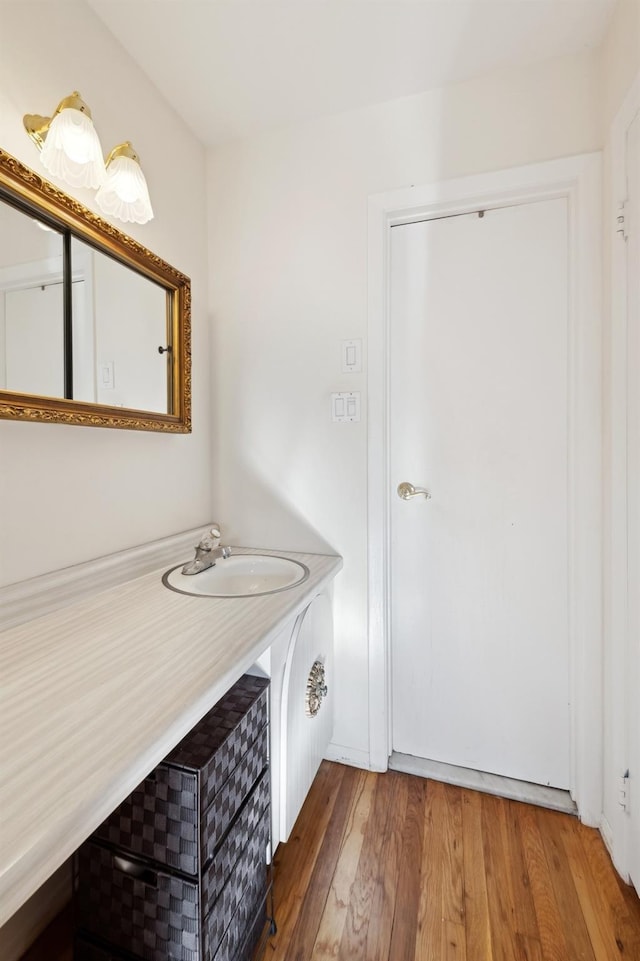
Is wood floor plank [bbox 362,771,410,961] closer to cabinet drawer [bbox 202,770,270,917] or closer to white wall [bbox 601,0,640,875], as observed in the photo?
cabinet drawer [bbox 202,770,270,917]

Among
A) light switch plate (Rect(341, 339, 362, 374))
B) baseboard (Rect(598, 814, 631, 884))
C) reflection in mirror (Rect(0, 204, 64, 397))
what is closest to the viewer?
reflection in mirror (Rect(0, 204, 64, 397))

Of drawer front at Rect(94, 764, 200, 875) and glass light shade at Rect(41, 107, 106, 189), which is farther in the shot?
glass light shade at Rect(41, 107, 106, 189)

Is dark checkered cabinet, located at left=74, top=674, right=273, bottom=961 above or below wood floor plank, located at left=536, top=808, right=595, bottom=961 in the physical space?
above

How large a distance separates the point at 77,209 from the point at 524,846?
Result: 2.08 m

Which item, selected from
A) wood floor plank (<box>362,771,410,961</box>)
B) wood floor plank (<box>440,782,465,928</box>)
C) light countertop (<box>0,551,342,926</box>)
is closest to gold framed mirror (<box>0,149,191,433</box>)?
light countertop (<box>0,551,342,926</box>)

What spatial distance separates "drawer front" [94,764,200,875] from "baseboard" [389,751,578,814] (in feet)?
3.16

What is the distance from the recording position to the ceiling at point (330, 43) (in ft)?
3.65

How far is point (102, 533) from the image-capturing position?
1140 millimetres

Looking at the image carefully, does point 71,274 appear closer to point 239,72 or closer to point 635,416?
point 239,72

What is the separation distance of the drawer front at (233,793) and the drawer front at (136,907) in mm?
75

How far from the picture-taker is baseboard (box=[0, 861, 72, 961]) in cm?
88

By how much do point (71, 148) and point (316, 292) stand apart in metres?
0.78

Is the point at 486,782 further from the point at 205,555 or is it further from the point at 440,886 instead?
the point at 205,555

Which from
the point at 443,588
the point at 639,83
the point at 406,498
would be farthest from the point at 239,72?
the point at 443,588
